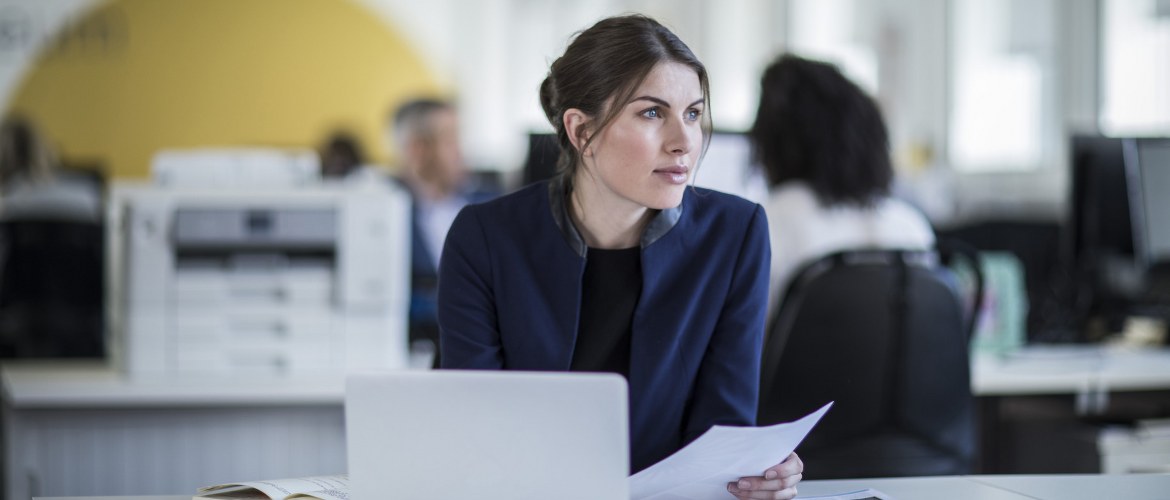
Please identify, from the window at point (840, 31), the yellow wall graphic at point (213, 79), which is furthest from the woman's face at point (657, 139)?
the yellow wall graphic at point (213, 79)

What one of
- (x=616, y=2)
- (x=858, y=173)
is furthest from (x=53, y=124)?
(x=858, y=173)

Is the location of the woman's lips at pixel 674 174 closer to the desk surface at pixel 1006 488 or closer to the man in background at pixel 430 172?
the desk surface at pixel 1006 488

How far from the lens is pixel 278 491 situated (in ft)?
4.06

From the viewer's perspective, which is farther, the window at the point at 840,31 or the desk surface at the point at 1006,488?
the window at the point at 840,31

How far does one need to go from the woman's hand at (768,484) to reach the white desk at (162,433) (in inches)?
58.3

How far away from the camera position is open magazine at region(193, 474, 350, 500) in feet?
4.04

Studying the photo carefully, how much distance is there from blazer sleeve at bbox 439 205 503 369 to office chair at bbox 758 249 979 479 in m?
0.77

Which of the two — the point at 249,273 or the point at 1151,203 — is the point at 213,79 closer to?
the point at 249,273

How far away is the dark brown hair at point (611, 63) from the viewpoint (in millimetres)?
1406

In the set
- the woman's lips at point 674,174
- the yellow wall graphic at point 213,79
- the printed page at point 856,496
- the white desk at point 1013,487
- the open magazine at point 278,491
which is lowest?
the white desk at point 1013,487

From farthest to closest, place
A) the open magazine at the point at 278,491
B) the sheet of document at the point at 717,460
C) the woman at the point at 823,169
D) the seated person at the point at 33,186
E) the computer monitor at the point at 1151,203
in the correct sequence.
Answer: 1. the seated person at the point at 33,186
2. the computer monitor at the point at 1151,203
3. the woman at the point at 823,169
4. the open magazine at the point at 278,491
5. the sheet of document at the point at 717,460

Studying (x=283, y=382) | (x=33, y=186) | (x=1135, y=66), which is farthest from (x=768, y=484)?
(x=33, y=186)

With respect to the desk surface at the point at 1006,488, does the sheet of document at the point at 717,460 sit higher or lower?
higher

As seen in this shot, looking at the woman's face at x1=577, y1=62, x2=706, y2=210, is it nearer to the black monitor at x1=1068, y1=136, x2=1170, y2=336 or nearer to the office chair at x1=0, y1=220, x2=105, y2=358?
the black monitor at x1=1068, y1=136, x2=1170, y2=336
